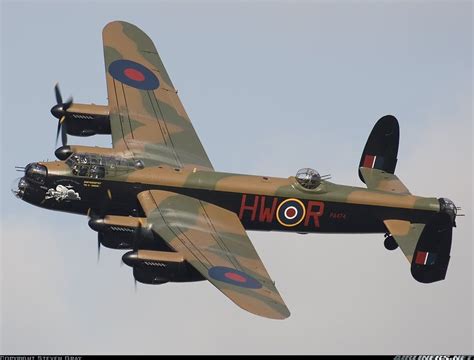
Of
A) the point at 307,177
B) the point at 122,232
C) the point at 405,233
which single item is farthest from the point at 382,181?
the point at 122,232

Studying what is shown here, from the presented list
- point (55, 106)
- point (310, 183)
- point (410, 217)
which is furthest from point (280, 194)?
point (55, 106)

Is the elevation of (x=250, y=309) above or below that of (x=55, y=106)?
below

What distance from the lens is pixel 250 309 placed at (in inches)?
2110

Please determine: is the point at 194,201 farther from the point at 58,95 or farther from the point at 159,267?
the point at 58,95

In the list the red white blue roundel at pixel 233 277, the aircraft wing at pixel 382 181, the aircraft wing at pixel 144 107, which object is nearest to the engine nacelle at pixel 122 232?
the red white blue roundel at pixel 233 277

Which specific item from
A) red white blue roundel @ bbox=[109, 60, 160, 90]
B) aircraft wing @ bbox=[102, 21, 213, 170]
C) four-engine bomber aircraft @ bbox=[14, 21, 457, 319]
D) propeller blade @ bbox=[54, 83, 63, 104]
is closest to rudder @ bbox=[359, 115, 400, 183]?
four-engine bomber aircraft @ bbox=[14, 21, 457, 319]

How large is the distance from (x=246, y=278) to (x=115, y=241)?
499cm

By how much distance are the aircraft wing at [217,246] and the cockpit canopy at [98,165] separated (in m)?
1.29

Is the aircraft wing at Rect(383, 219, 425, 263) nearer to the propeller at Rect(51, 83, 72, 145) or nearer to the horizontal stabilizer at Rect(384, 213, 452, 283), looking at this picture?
the horizontal stabilizer at Rect(384, 213, 452, 283)

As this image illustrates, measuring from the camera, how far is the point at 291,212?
2404 inches

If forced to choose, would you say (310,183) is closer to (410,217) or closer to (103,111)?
(410,217)

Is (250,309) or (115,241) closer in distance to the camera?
(250,309)

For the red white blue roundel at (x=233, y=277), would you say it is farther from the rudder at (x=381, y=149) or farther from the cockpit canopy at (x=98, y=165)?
the rudder at (x=381, y=149)

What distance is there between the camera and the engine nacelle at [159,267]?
55.8 m
